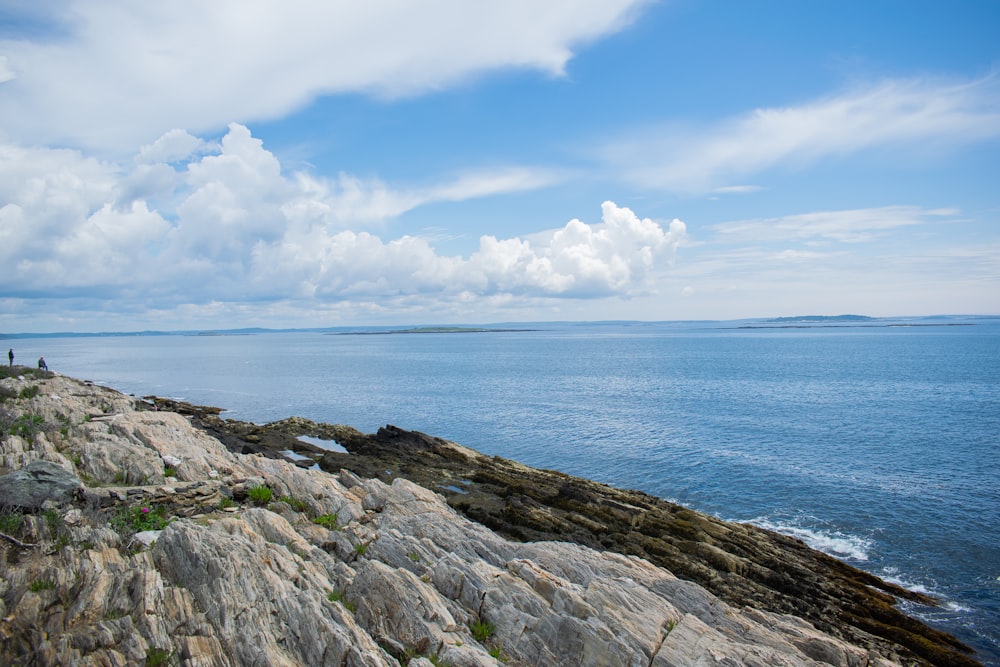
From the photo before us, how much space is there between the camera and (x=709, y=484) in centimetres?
3697

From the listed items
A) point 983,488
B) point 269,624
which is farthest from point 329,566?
point 983,488

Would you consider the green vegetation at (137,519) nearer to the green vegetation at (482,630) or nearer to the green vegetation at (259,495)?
the green vegetation at (259,495)

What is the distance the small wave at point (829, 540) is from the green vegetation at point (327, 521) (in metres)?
22.8

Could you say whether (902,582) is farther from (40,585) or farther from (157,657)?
(40,585)

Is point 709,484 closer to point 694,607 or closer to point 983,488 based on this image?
point 983,488

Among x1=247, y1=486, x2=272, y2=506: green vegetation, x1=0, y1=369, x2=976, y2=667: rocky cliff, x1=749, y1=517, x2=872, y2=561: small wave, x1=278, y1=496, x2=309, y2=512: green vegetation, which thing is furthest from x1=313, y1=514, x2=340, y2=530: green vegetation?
x1=749, y1=517, x2=872, y2=561: small wave

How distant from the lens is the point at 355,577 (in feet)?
50.6

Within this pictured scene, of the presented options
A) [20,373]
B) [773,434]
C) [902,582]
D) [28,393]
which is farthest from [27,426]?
[773,434]

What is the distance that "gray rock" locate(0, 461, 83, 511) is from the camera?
16.5 metres

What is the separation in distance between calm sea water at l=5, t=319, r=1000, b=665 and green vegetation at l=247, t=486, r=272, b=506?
24.0 metres

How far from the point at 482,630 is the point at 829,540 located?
22774mm

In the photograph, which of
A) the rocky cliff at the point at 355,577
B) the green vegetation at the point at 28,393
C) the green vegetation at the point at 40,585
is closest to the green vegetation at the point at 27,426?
the rocky cliff at the point at 355,577

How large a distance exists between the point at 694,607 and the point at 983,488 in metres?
29.4

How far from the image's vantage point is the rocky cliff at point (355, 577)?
12453 mm
